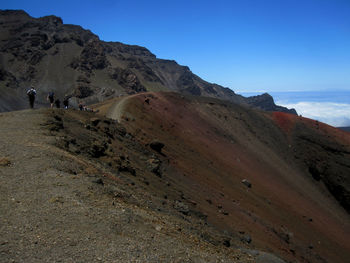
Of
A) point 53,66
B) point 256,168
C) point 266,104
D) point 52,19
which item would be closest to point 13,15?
point 52,19

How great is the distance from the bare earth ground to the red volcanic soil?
6706 millimetres

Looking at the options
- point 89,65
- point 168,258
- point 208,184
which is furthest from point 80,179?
point 89,65

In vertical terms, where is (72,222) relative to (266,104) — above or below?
below

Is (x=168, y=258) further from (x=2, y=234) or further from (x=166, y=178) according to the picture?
(x=166, y=178)

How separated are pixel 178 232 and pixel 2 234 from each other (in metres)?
4.26

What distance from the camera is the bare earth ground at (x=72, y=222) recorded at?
18.6ft

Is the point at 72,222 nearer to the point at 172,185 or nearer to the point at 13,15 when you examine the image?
the point at 172,185

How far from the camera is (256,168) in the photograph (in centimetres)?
3106

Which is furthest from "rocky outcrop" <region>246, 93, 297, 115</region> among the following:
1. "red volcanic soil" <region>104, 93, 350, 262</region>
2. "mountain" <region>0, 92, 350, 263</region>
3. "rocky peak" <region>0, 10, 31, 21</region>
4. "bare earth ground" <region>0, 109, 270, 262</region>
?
"bare earth ground" <region>0, 109, 270, 262</region>

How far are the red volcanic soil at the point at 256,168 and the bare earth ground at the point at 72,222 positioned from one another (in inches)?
264

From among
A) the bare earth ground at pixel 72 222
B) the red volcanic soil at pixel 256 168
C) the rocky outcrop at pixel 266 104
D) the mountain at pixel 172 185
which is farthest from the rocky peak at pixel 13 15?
the bare earth ground at pixel 72 222

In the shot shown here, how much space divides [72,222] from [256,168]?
26835mm

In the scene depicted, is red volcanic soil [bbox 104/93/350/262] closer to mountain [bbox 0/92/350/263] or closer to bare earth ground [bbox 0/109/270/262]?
mountain [bbox 0/92/350/263]

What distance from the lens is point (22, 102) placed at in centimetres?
5381
